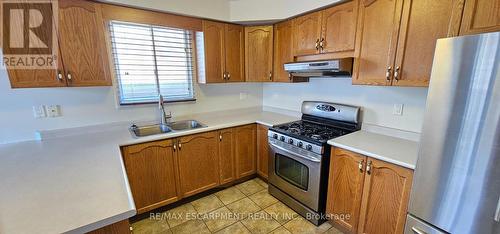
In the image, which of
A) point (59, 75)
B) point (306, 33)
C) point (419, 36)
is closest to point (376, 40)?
point (419, 36)

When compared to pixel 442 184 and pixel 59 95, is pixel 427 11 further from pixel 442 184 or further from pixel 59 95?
pixel 59 95

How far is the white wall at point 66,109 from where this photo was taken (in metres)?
1.81

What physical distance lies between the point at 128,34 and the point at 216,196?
2.04 meters

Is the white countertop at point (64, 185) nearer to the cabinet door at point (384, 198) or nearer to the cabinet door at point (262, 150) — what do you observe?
the cabinet door at point (262, 150)

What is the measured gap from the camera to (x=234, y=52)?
105 inches

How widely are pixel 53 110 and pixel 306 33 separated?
101 inches

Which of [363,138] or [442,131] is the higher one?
[442,131]

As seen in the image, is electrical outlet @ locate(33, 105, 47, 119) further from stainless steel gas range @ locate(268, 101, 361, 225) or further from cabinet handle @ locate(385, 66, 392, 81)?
cabinet handle @ locate(385, 66, 392, 81)

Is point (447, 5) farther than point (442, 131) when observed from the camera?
Yes

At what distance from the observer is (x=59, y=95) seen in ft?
6.46

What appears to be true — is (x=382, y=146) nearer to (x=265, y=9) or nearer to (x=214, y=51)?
(x=265, y=9)

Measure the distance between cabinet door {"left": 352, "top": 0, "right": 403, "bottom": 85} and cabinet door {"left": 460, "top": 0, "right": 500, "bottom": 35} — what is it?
37cm

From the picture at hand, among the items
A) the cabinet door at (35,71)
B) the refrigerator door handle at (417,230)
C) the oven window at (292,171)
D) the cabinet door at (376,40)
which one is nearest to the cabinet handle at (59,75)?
the cabinet door at (35,71)

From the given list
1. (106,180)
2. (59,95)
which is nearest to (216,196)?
(106,180)
